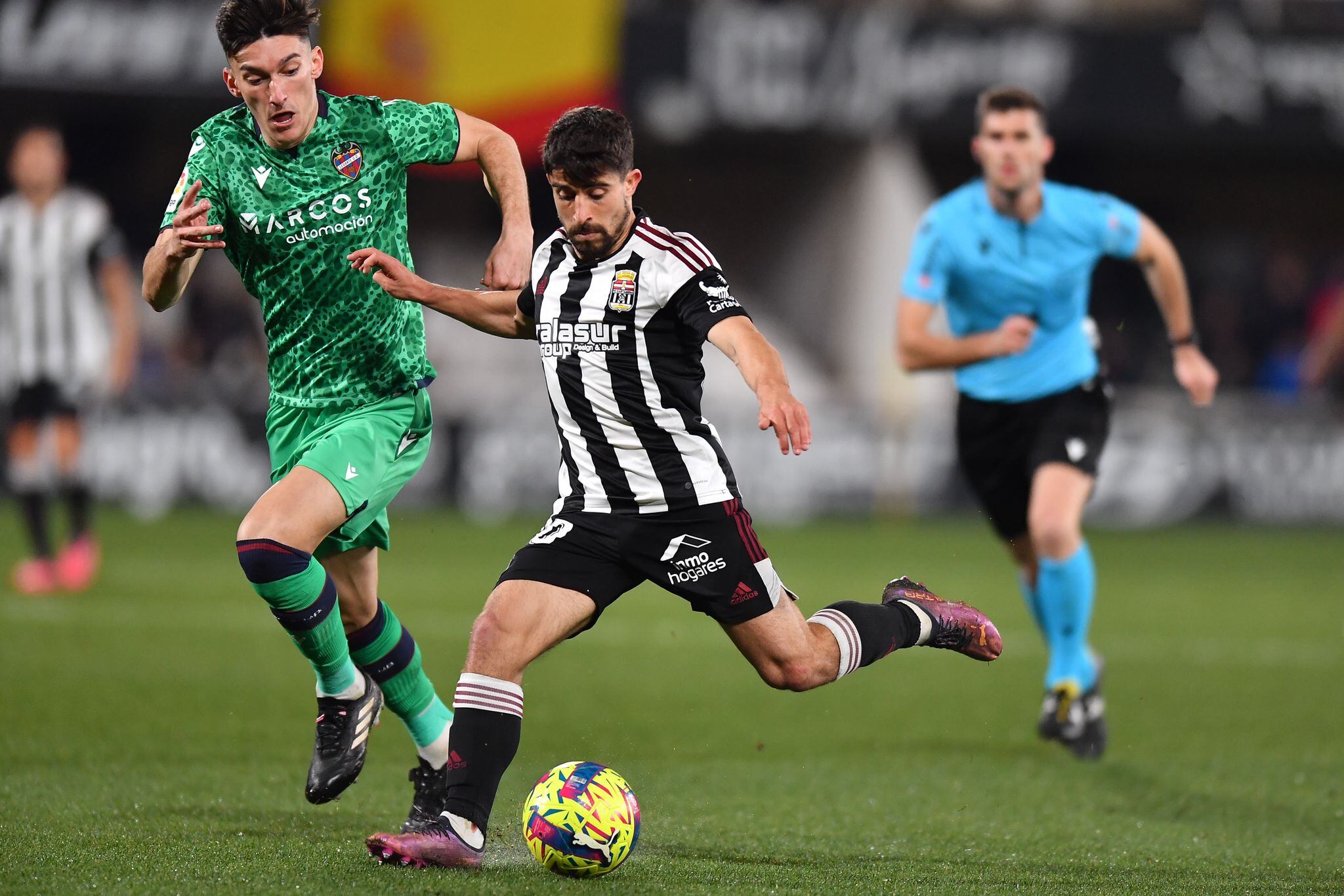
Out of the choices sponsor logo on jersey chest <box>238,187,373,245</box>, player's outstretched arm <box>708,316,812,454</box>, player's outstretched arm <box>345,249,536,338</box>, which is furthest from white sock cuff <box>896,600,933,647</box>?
sponsor logo on jersey chest <box>238,187,373,245</box>

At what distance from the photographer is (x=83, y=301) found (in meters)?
10.6

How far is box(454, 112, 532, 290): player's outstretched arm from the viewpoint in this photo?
182 inches

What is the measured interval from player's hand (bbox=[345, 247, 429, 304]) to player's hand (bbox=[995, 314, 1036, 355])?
8.08ft

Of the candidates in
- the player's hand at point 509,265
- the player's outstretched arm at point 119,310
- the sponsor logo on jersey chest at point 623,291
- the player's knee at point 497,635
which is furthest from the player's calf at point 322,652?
the player's outstretched arm at point 119,310

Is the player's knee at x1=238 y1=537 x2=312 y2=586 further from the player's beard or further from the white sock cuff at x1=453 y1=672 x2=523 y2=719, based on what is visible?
the player's beard

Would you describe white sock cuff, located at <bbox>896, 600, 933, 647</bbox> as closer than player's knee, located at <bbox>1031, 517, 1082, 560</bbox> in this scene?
Yes

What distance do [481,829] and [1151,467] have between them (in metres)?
13.9

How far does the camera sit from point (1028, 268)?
22.6ft

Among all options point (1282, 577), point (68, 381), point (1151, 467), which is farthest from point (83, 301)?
point (1151, 467)

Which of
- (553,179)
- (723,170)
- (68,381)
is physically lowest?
(68,381)

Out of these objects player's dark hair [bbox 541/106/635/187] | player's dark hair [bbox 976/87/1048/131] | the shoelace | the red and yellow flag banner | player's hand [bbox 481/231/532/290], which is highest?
the red and yellow flag banner

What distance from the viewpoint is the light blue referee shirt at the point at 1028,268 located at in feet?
22.5

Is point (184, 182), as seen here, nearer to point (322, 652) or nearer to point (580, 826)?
point (322, 652)

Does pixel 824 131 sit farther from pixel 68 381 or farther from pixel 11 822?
pixel 11 822
